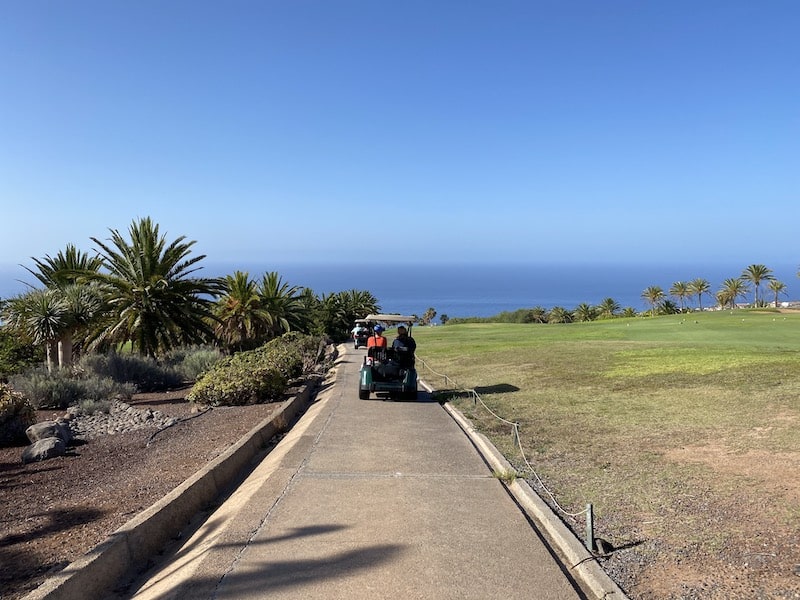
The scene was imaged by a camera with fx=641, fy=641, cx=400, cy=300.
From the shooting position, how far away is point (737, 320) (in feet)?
118

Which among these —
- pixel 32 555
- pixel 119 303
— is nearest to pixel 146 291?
pixel 119 303

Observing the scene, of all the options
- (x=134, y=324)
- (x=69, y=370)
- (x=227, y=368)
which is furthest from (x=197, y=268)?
(x=227, y=368)

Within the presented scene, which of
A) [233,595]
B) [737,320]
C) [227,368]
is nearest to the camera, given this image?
[233,595]

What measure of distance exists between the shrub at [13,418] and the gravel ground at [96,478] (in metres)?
0.78

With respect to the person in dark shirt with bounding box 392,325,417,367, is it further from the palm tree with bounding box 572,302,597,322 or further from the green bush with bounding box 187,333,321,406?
the palm tree with bounding box 572,302,597,322

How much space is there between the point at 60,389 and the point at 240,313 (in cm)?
1573

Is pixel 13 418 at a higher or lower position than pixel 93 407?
higher

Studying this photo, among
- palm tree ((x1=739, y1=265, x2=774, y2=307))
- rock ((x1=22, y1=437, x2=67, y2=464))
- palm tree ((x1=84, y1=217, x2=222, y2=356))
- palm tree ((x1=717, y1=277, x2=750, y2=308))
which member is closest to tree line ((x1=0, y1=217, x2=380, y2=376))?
palm tree ((x1=84, y1=217, x2=222, y2=356))

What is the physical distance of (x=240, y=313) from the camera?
31766 mm

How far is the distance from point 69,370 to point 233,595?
622 inches

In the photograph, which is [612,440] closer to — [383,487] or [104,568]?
[383,487]

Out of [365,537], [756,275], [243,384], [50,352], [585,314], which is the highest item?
[756,275]

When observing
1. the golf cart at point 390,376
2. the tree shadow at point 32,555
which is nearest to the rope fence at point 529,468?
the golf cart at point 390,376

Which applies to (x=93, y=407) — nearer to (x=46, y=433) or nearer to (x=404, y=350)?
(x=46, y=433)
